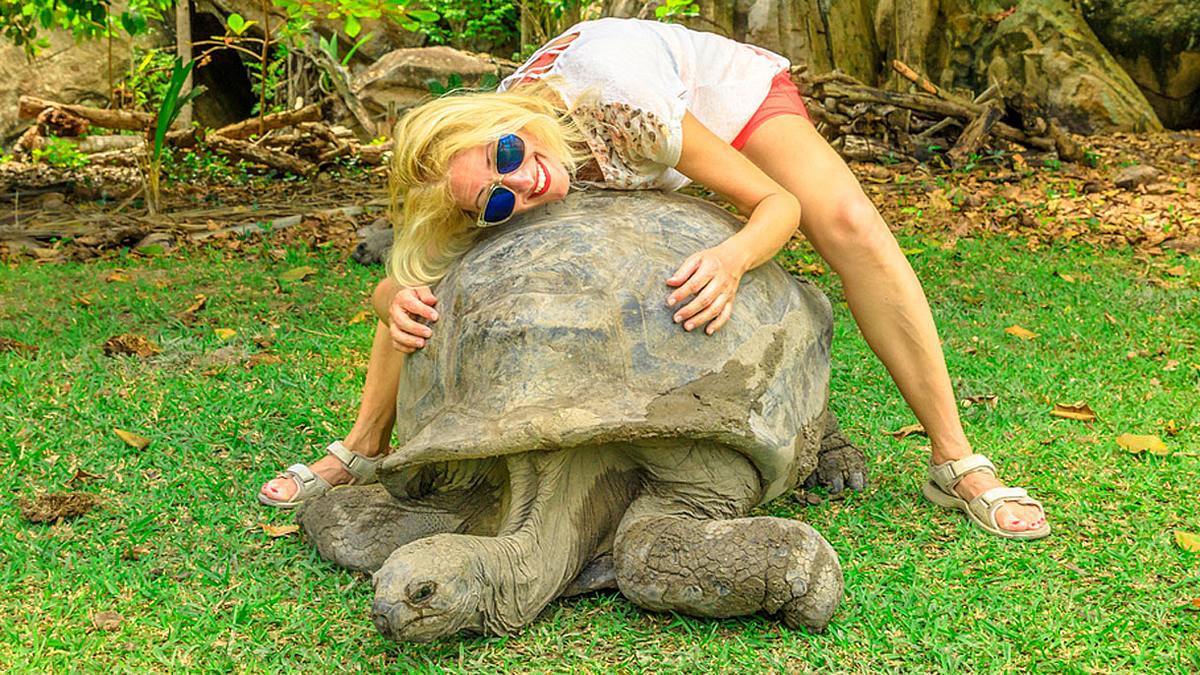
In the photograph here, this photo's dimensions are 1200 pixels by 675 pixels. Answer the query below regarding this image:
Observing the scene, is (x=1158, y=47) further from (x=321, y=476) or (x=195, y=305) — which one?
(x=321, y=476)

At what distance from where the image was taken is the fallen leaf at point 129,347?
13.6 ft

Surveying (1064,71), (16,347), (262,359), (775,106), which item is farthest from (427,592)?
(1064,71)

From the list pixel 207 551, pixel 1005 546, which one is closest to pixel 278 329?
pixel 207 551

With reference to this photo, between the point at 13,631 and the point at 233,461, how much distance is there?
1.01 meters

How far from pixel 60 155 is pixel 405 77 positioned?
2.97m

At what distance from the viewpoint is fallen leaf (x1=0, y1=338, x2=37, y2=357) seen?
4.14 metres

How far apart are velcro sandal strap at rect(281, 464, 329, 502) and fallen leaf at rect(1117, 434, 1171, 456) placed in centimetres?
224

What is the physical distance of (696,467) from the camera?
2.37 metres

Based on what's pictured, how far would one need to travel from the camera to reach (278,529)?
278cm

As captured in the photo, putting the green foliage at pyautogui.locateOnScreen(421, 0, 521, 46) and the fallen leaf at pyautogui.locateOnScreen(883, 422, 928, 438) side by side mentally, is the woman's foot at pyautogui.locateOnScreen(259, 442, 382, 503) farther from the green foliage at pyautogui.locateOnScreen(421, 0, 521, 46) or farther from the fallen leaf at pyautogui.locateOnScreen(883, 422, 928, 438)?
the green foliage at pyautogui.locateOnScreen(421, 0, 521, 46)

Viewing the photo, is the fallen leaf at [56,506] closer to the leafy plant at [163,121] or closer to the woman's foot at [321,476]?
the woman's foot at [321,476]

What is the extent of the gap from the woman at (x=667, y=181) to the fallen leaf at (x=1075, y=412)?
767 mm

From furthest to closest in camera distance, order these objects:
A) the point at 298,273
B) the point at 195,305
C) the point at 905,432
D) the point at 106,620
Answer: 1. the point at 298,273
2. the point at 195,305
3. the point at 905,432
4. the point at 106,620

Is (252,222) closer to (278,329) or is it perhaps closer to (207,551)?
(278,329)
